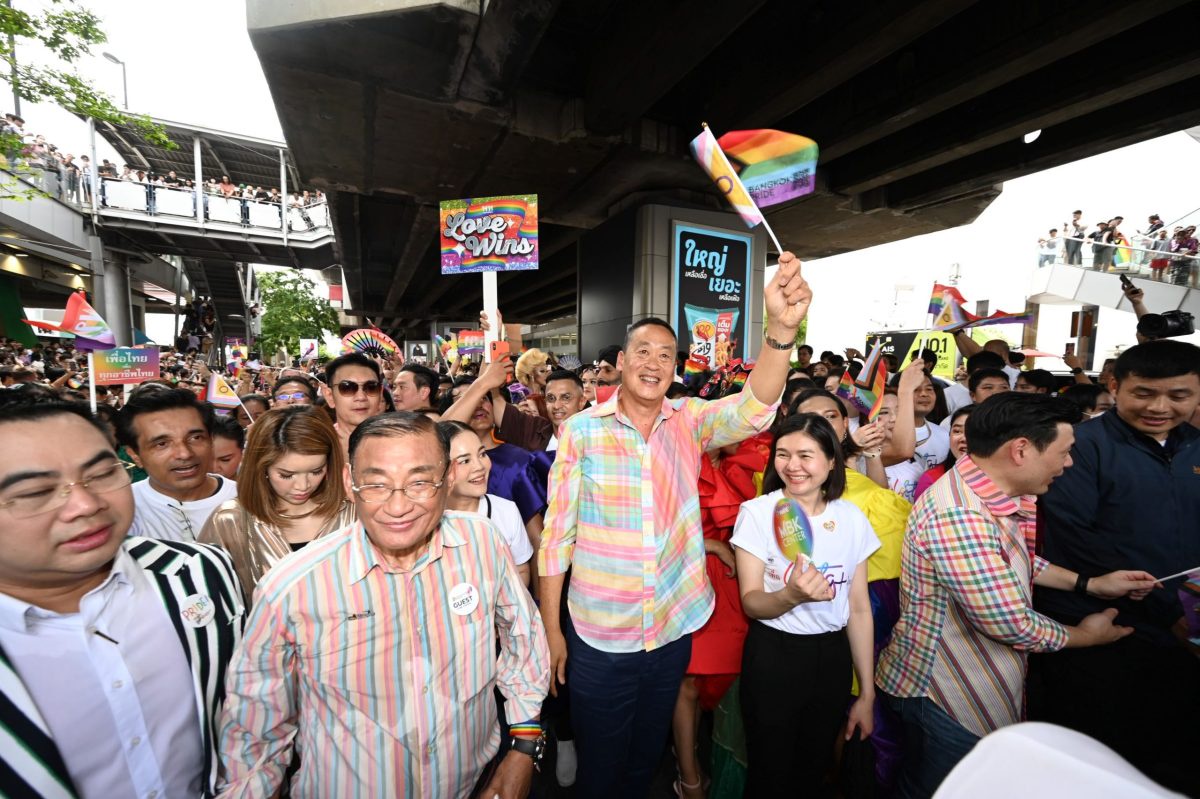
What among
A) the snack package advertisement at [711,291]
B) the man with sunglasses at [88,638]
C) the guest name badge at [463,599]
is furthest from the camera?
the snack package advertisement at [711,291]

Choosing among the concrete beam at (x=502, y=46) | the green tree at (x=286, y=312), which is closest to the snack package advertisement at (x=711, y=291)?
the concrete beam at (x=502, y=46)

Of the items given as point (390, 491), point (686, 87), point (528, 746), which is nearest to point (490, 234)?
point (390, 491)

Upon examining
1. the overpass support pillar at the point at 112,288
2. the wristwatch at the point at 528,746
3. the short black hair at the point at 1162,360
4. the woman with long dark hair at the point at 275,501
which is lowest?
the wristwatch at the point at 528,746

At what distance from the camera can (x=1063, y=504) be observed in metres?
2.48

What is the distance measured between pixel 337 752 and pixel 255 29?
258 inches

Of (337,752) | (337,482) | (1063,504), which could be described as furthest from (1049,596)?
(337,482)

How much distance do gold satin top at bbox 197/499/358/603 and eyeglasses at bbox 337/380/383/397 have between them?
1.23 m

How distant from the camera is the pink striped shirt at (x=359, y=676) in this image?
4.60 ft

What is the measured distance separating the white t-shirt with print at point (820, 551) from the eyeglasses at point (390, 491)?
1357 mm

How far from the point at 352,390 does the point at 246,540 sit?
4.65ft

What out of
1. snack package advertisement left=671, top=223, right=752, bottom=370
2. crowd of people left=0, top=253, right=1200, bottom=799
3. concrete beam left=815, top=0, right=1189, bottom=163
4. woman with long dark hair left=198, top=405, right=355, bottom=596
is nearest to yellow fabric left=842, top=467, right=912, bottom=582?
crowd of people left=0, top=253, right=1200, bottom=799

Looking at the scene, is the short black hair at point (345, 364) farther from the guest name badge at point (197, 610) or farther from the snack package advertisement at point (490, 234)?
the guest name badge at point (197, 610)

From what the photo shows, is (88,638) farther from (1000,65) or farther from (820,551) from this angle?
(1000,65)

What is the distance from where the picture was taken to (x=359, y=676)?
4.74 ft
